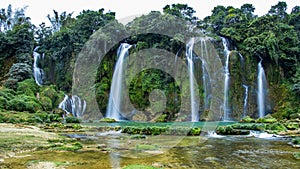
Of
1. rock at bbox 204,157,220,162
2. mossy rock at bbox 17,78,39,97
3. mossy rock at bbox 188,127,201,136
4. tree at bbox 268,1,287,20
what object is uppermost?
tree at bbox 268,1,287,20

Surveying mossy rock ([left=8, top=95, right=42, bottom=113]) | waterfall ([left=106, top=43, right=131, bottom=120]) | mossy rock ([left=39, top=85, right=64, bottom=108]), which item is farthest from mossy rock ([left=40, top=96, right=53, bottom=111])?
waterfall ([left=106, top=43, right=131, bottom=120])

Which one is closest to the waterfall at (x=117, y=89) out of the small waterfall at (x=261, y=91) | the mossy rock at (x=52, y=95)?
the mossy rock at (x=52, y=95)

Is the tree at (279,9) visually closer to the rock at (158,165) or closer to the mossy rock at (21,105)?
the mossy rock at (21,105)

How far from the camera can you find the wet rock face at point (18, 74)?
109 ft

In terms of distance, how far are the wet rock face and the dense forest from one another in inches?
1.3

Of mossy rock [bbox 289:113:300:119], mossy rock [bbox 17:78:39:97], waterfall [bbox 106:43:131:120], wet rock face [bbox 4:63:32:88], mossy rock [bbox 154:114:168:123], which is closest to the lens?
mossy rock [bbox 289:113:300:119]

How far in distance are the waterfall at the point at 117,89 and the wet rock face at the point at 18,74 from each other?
37.8 ft

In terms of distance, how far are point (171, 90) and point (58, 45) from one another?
2132 centimetres

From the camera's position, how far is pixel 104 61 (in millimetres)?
38031

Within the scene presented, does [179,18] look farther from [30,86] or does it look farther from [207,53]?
[30,86]

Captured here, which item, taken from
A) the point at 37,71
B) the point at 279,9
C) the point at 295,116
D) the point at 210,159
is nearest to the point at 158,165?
the point at 210,159

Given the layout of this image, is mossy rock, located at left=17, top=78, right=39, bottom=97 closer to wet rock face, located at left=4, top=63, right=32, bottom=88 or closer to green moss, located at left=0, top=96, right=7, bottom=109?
wet rock face, located at left=4, top=63, right=32, bottom=88

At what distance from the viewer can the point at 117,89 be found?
35.2 metres

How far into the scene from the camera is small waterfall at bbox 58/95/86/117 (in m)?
32.4
